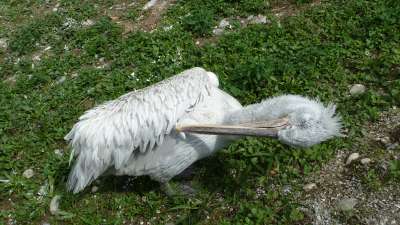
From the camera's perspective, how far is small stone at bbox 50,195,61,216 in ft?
14.6

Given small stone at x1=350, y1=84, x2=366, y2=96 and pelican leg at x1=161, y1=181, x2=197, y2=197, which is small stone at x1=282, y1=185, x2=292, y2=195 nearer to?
pelican leg at x1=161, y1=181, x2=197, y2=197

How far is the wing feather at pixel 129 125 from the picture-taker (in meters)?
3.98

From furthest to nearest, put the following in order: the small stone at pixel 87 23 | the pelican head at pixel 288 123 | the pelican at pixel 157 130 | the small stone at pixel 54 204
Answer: the small stone at pixel 87 23 → the small stone at pixel 54 204 → the pelican at pixel 157 130 → the pelican head at pixel 288 123

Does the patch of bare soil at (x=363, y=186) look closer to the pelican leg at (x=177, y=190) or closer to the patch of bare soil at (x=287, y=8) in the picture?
the pelican leg at (x=177, y=190)

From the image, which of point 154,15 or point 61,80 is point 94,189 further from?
point 154,15

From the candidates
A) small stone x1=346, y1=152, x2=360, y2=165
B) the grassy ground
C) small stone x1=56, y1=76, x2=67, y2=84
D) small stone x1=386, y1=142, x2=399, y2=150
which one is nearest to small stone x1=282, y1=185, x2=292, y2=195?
the grassy ground

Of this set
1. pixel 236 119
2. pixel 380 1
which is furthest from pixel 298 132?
pixel 380 1

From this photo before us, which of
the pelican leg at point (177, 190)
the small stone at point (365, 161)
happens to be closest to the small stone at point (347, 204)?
the small stone at point (365, 161)

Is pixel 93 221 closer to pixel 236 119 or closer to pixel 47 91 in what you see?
pixel 236 119

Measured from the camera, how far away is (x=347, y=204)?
382cm

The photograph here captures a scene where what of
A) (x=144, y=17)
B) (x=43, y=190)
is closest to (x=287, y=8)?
(x=144, y=17)

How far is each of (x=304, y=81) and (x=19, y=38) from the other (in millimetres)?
3743

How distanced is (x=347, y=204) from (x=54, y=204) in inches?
96.3

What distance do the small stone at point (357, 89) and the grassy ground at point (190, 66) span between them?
8cm
